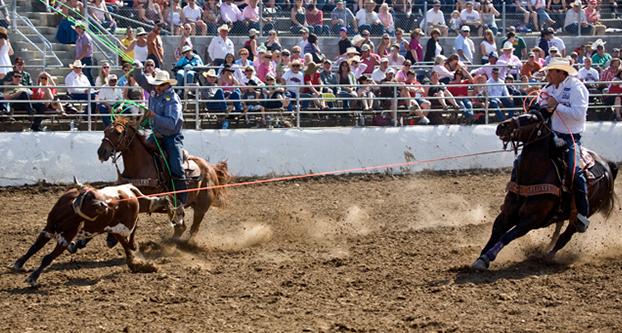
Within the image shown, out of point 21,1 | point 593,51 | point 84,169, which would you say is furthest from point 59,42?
point 593,51

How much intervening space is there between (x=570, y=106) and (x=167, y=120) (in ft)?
13.8

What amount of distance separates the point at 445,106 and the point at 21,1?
8.52 meters

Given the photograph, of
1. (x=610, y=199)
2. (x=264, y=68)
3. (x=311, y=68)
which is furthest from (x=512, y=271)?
(x=264, y=68)

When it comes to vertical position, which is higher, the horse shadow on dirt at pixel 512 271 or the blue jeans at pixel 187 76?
the blue jeans at pixel 187 76

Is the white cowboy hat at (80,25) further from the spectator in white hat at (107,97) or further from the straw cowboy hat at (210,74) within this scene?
the straw cowboy hat at (210,74)

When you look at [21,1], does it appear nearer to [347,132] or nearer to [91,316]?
[347,132]

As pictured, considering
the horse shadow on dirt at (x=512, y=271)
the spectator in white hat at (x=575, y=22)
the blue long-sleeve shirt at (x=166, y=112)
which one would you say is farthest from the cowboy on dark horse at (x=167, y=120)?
the spectator in white hat at (x=575, y=22)

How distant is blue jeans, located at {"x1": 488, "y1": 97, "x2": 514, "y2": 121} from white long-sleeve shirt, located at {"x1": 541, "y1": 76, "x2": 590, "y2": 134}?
8.34 metres

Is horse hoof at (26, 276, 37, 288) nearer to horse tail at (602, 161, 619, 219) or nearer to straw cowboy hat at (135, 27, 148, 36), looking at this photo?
horse tail at (602, 161, 619, 219)

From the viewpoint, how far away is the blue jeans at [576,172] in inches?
424

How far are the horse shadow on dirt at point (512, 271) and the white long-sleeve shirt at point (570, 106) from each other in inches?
52.7

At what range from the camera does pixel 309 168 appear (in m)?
17.3

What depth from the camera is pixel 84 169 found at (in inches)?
644

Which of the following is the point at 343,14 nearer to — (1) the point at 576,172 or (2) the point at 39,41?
(2) the point at 39,41
